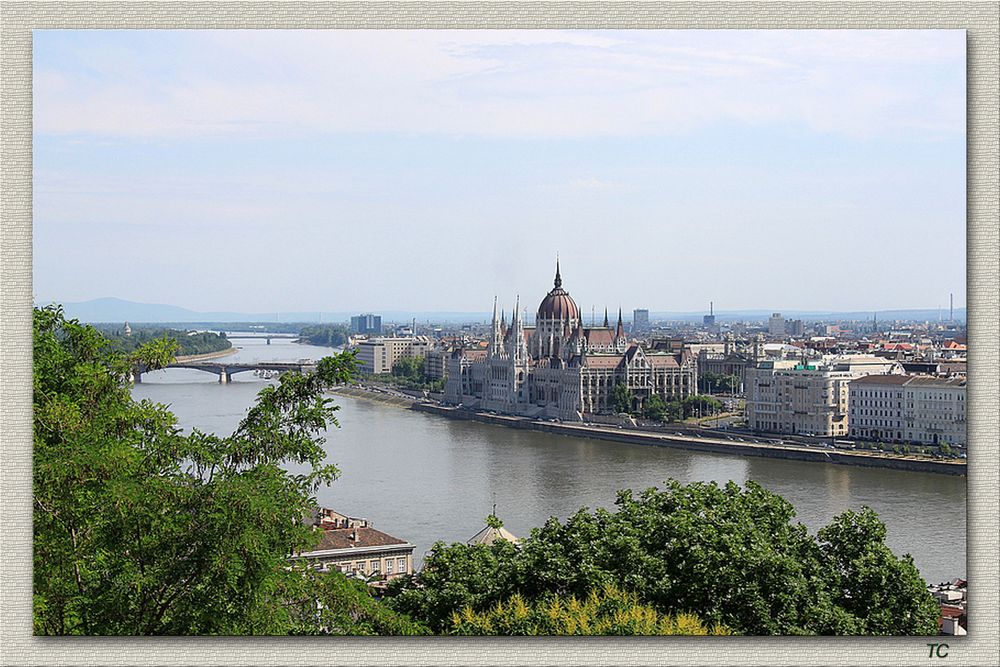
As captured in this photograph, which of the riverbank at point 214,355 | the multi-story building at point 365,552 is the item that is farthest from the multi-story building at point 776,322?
the riverbank at point 214,355

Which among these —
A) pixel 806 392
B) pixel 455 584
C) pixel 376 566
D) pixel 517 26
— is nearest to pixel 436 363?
pixel 806 392

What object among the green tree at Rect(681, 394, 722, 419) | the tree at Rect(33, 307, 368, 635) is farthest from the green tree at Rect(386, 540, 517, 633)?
the green tree at Rect(681, 394, 722, 419)

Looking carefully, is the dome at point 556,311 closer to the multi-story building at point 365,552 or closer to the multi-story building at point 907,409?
the multi-story building at point 907,409

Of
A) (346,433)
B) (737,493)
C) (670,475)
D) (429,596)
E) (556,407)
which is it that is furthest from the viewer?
(556,407)

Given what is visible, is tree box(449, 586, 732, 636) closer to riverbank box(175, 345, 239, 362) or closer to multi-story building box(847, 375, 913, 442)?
riverbank box(175, 345, 239, 362)

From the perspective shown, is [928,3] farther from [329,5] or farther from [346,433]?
[346,433]

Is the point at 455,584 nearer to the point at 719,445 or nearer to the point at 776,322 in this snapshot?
the point at 776,322

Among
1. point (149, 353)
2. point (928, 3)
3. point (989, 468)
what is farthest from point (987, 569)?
point (149, 353)
